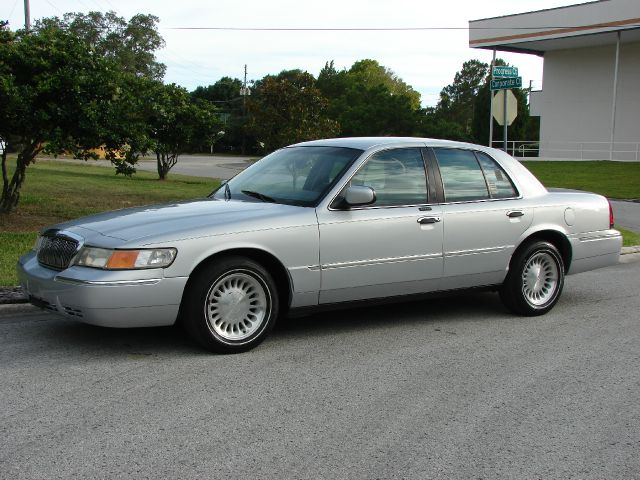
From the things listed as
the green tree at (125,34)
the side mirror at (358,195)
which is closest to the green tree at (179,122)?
the side mirror at (358,195)

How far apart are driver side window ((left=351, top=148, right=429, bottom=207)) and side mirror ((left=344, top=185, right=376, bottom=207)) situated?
24 cm

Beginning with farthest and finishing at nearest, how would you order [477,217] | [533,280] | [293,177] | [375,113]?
[375,113]
[533,280]
[477,217]
[293,177]

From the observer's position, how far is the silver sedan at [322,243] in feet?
18.4

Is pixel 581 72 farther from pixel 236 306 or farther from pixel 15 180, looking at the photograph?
pixel 236 306

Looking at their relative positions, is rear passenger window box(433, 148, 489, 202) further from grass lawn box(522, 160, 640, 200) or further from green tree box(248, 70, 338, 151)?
grass lawn box(522, 160, 640, 200)

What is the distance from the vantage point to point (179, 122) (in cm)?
2542

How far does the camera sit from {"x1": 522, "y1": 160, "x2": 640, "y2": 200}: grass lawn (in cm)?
2566

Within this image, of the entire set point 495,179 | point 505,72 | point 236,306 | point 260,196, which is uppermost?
point 505,72

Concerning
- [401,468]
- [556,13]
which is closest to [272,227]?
[401,468]

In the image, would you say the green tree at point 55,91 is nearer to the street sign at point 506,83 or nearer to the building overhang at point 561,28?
the street sign at point 506,83

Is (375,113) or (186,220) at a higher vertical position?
(375,113)

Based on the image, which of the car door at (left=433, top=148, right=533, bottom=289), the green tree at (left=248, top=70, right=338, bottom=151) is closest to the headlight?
the car door at (left=433, top=148, right=533, bottom=289)

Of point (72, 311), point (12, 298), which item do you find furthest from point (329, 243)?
point (12, 298)

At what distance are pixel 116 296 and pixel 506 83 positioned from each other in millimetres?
10191
